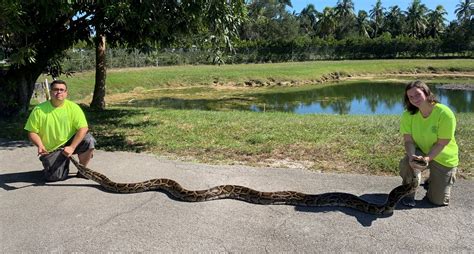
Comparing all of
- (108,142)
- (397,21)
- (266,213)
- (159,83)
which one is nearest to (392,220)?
(266,213)

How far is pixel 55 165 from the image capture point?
7480mm

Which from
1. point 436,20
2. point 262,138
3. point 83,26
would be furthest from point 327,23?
point 262,138

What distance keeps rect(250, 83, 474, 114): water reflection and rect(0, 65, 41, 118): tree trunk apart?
532 inches

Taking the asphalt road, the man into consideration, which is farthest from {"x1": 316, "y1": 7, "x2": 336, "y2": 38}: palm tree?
the man

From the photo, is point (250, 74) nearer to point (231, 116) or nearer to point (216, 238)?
point (231, 116)

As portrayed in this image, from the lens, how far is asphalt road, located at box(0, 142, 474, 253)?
523 cm

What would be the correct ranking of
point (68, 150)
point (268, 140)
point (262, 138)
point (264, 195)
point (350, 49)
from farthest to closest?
point (350, 49)
point (262, 138)
point (268, 140)
point (68, 150)
point (264, 195)

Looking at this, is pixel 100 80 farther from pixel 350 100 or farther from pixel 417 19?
pixel 417 19

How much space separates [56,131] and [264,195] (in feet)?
11.7

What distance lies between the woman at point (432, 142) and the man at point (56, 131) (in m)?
5.09

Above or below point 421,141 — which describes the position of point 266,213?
below

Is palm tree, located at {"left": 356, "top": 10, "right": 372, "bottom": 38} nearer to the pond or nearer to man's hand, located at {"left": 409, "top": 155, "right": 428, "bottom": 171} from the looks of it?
the pond

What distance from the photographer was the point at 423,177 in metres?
7.56

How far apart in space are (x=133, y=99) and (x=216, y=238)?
2549 cm
